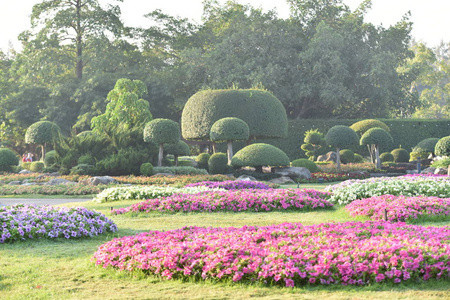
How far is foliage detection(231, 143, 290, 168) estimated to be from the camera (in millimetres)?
20281

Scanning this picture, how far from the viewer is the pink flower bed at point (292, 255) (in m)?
4.89

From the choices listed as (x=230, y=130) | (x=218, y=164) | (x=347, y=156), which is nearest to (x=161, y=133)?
(x=218, y=164)

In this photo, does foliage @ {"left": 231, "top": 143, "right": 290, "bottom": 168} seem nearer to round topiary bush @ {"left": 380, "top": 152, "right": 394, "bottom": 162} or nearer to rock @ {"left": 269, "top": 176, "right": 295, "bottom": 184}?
rock @ {"left": 269, "top": 176, "right": 295, "bottom": 184}

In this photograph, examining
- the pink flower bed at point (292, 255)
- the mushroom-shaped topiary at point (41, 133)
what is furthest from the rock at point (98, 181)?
the mushroom-shaped topiary at point (41, 133)

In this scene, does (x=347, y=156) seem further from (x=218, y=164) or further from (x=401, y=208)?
(x=401, y=208)

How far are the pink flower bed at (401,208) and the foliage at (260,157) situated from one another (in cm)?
1053

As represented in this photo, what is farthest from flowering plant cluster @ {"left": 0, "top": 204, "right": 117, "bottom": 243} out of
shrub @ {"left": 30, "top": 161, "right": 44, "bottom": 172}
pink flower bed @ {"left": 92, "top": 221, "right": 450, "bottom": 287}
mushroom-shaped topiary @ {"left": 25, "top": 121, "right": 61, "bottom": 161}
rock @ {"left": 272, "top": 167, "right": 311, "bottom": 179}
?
mushroom-shaped topiary @ {"left": 25, "top": 121, "right": 61, "bottom": 161}

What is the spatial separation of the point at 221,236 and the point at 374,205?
4.01 meters

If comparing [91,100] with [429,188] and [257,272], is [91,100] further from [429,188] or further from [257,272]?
[257,272]

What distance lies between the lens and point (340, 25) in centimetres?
3744

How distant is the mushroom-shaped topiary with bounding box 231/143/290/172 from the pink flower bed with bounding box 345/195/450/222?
10527 mm

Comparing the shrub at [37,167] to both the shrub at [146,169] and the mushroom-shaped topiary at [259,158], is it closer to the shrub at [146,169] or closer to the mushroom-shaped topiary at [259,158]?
the shrub at [146,169]

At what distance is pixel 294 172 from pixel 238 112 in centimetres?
681

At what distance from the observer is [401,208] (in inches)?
346
